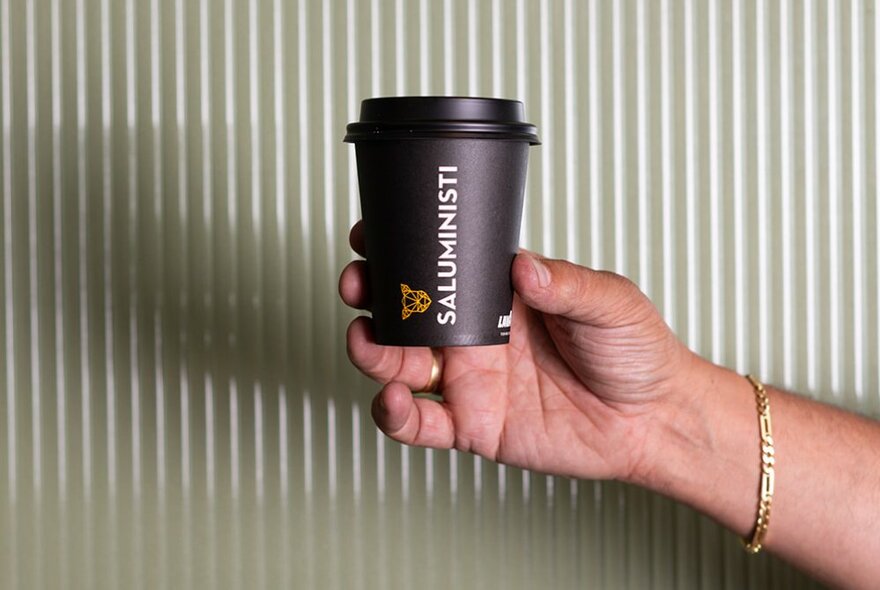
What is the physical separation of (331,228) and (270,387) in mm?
273

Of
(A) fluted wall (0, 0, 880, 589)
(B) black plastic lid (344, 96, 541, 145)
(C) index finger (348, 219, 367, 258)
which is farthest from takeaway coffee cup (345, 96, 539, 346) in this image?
(A) fluted wall (0, 0, 880, 589)

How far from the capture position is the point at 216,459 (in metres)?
1.72

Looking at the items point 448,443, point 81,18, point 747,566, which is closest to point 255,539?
point 448,443

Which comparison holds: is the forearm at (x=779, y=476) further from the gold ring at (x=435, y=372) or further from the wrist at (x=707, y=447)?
the gold ring at (x=435, y=372)

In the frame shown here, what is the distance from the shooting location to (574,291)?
113 cm

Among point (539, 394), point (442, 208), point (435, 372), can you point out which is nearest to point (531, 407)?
point (539, 394)

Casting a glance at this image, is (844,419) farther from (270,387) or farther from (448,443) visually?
(270,387)

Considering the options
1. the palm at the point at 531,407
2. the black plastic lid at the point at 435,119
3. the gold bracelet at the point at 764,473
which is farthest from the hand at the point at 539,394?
the black plastic lid at the point at 435,119

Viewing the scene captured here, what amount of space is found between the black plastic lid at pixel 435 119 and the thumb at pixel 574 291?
14 centimetres

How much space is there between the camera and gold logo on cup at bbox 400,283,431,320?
109cm

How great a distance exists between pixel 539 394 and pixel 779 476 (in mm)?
325

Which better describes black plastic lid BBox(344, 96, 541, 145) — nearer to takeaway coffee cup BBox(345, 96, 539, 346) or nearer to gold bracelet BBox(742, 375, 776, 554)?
takeaway coffee cup BBox(345, 96, 539, 346)

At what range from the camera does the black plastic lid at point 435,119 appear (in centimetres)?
105

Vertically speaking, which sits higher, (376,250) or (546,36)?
(546,36)
